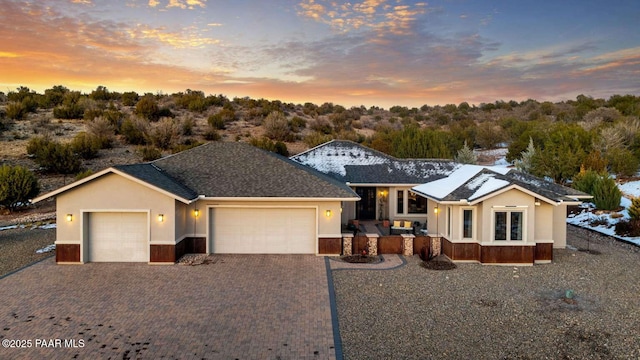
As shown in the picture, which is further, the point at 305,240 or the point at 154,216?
the point at 305,240

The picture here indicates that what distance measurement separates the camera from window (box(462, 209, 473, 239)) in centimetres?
1414

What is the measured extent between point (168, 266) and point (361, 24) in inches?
682

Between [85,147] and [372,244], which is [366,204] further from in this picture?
[85,147]

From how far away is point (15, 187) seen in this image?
72.0 ft

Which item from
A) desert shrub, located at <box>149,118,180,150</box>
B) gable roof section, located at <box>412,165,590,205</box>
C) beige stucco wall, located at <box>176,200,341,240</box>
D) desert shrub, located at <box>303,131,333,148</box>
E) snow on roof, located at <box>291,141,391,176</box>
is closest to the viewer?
gable roof section, located at <box>412,165,590,205</box>

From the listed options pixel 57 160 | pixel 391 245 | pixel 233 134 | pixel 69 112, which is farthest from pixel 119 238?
A: pixel 69 112

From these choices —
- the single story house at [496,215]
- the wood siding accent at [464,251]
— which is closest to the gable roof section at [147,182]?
the single story house at [496,215]

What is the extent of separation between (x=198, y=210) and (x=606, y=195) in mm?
21510

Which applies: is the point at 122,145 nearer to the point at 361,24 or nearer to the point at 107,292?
the point at 361,24

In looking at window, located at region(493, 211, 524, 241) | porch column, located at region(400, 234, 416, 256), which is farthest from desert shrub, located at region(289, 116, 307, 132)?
window, located at region(493, 211, 524, 241)

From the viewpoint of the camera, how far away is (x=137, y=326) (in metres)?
8.47

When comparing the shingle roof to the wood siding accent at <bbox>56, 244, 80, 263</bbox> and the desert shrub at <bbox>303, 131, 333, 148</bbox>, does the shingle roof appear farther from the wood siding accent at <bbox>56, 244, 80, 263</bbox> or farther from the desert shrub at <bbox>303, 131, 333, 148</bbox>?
the desert shrub at <bbox>303, 131, 333, 148</bbox>

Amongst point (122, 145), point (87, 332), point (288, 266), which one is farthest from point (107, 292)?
point (122, 145)

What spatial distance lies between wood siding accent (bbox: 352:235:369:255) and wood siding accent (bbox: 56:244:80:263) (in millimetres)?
9547
